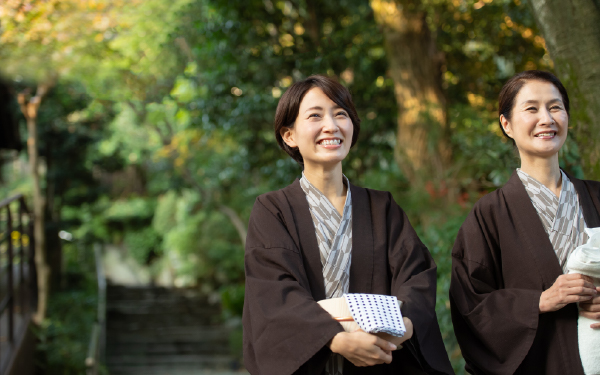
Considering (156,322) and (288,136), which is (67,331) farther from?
(288,136)

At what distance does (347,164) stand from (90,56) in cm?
515

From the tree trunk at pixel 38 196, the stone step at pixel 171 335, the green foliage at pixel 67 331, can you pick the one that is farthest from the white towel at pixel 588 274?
the stone step at pixel 171 335

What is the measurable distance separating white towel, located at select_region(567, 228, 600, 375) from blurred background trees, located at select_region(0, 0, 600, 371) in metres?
0.85

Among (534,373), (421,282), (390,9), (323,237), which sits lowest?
(534,373)

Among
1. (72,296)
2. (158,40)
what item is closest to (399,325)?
(158,40)

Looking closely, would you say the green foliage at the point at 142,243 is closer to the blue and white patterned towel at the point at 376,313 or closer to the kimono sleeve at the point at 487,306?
the kimono sleeve at the point at 487,306

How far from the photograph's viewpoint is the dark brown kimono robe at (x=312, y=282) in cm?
146

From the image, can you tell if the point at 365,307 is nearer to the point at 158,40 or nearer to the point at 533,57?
the point at 533,57

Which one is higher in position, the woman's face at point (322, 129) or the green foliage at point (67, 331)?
the woman's face at point (322, 129)

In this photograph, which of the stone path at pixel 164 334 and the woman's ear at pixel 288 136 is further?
the stone path at pixel 164 334

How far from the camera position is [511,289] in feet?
5.39

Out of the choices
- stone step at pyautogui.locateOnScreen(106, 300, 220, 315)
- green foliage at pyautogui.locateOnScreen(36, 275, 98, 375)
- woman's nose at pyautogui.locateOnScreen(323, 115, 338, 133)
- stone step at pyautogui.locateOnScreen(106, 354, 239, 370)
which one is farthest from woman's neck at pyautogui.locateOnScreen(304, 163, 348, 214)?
stone step at pyautogui.locateOnScreen(106, 300, 220, 315)

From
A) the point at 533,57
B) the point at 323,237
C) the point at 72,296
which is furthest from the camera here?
the point at 72,296

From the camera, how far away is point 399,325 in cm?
141
